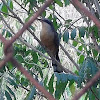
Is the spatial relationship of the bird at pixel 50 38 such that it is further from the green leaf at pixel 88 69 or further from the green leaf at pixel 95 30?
the green leaf at pixel 88 69

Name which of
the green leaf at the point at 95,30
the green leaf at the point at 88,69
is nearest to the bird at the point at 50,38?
the green leaf at the point at 95,30

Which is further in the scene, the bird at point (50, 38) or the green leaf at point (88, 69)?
the bird at point (50, 38)

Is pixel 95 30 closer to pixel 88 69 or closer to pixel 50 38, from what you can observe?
pixel 88 69

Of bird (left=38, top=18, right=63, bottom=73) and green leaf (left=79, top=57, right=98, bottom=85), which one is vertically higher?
bird (left=38, top=18, right=63, bottom=73)

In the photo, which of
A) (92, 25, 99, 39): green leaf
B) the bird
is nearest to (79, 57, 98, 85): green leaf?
(92, 25, 99, 39): green leaf

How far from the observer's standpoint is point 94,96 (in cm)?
180

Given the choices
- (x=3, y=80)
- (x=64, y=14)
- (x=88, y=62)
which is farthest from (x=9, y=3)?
(x=64, y=14)

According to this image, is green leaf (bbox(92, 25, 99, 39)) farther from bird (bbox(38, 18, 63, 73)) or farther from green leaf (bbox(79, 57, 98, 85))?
bird (bbox(38, 18, 63, 73))

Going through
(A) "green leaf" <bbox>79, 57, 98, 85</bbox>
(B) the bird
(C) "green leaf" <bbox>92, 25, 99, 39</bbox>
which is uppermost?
(B) the bird

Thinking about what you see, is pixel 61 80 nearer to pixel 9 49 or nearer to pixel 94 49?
pixel 94 49

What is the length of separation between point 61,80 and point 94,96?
30 cm

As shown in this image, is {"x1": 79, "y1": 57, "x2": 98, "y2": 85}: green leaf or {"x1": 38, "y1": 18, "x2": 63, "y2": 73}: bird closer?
{"x1": 79, "y1": 57, "x2": 98, "y2": 85}: green leaf

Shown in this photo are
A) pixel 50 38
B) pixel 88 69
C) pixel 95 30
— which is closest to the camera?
pixel 88 69

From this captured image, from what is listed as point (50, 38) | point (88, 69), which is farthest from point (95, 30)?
point (50, 38)
